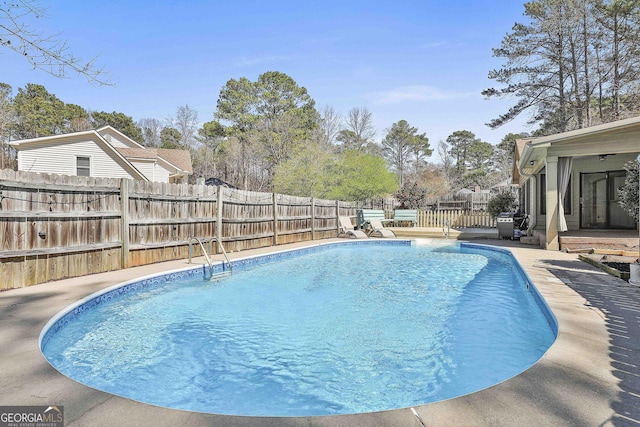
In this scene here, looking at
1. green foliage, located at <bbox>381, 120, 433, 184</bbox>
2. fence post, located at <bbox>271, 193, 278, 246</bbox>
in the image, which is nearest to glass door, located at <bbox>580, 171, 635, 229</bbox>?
fence post, located at <bbox>271, 193, 278, 246</bbox>

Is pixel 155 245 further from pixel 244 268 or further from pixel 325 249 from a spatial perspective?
pixel 325 249

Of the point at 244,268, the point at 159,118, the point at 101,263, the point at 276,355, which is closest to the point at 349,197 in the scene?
the point at 244,268

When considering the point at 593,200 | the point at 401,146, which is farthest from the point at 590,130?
the point at 401,146

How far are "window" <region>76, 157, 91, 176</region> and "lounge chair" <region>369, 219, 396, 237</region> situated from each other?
1297cm

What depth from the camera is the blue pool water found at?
9.47 ft

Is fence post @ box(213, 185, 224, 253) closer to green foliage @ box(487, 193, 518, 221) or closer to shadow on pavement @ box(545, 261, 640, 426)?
shadow on pavement @ box(545, 261, 640, 426)

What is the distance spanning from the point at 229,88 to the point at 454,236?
26.1 m

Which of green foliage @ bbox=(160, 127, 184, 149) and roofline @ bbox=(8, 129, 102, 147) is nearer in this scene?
roofline @ bbox=(8, 129, 102, 147)

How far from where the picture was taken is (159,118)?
39.6m

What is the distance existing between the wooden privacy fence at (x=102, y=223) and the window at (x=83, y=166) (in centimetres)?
1067

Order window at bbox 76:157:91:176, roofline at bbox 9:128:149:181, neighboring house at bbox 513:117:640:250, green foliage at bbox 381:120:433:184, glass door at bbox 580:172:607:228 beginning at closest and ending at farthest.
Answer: neighboring house at bbox 513:117:640:250
glass door at bbox 580:172:607:228
roofline at bbox 9:128:149:181
window at bbox 76:157:91:176
green foliage at bbox 381:120:433:184

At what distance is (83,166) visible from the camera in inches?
647

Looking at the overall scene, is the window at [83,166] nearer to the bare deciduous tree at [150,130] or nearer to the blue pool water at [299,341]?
the blue pool water at [299,341]

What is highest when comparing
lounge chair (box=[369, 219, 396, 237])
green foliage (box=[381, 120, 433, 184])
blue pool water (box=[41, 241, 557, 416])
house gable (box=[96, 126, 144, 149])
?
green foliage (box=[381, 120, 433, 184])
